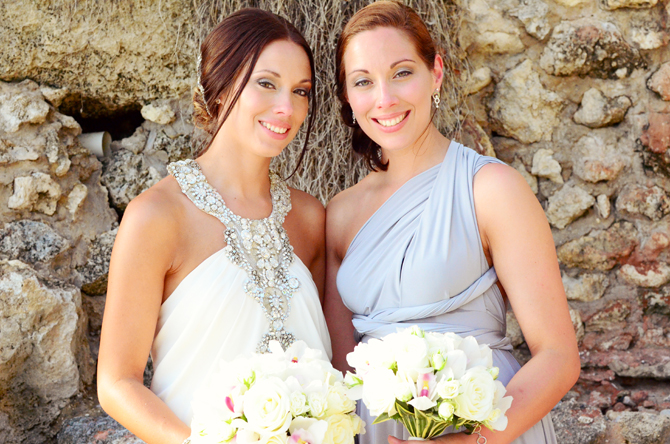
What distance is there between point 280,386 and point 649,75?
2.28 metres

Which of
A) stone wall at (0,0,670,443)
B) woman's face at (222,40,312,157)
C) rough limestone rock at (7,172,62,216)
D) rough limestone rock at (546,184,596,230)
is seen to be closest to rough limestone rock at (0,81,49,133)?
stone wall at (0,0,670,443)

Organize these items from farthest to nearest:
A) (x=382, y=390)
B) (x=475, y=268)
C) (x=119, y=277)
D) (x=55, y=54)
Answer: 1. (x=55, y=54)
2. (x=475, y=268)
3. (x=119, y=277)
4. (x=382, y=390)

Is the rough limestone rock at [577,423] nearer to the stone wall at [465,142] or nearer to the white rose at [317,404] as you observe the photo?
the stone wall at [465,142]

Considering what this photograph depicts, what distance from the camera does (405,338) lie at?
1.39m

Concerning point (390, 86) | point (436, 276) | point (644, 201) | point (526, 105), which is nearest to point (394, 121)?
point (390, 86)

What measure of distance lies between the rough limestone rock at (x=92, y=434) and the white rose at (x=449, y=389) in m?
1.50

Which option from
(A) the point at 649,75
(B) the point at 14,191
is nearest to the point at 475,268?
(A) the point at 649,75

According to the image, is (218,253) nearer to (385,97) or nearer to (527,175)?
(385,97)

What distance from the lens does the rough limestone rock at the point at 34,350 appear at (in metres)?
2.28

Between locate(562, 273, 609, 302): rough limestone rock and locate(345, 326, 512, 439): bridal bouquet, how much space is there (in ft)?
4.94

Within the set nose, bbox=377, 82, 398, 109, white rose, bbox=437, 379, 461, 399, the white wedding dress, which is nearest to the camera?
white rose, bbox=437, 379, 461, 399

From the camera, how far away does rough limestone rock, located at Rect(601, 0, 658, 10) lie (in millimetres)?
2693

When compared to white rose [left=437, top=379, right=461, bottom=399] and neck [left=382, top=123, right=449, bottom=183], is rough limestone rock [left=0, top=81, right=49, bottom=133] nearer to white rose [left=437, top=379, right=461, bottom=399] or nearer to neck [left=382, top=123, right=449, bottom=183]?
neck [left=382, top=123, right=449, bottom=183]

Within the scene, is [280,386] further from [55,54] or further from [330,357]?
[55,54]
